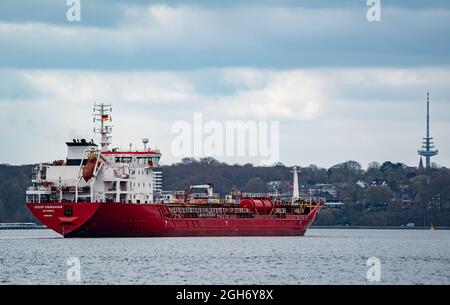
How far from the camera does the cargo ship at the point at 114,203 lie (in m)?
93.7

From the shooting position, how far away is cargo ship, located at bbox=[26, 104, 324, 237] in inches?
3688

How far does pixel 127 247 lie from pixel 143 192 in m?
16.3

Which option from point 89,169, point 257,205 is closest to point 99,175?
point 89,169

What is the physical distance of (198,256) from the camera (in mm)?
76312

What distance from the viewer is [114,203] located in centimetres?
9275

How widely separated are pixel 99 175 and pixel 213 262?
27688 mm

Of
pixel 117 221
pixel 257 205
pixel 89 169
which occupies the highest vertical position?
pixel 89 169

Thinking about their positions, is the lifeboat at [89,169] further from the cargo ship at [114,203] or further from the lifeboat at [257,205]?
the lifeboat at [257,205]

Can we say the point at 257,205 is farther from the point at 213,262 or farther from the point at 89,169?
the point at 213,262

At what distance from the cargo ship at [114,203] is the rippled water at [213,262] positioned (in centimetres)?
158

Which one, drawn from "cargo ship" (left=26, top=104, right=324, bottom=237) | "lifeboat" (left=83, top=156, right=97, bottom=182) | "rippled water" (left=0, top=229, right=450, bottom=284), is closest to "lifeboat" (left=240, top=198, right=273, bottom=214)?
"cargo ship" (left=26, top=104, right=324, bottom=237)

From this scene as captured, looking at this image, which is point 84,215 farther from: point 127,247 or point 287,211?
point 287,211

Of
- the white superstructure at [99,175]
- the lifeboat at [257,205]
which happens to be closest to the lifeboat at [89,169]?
the white superstructure at [99,175]
